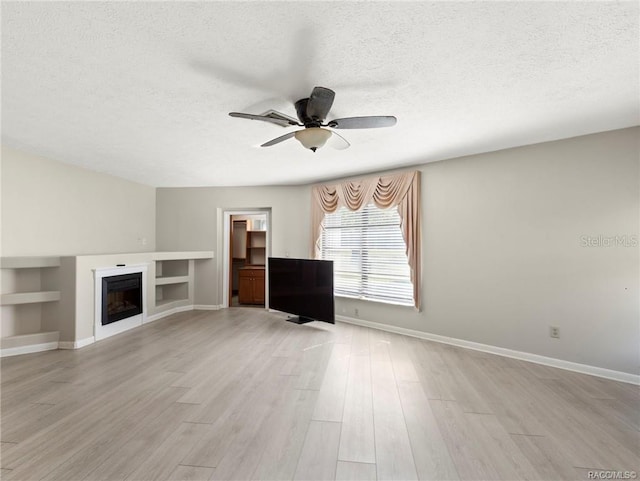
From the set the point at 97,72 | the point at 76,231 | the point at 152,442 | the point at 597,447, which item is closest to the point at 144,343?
the point at 76,231

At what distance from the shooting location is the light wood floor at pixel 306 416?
1750 mm

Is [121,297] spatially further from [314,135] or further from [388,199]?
[388,199]

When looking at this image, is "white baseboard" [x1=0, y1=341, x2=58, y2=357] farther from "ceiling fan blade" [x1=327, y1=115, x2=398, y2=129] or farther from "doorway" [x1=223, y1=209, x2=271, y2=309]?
"ceiling fan blade" [x1=327, y1=115, x2=398, y2=129]

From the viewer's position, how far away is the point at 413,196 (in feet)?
13.9

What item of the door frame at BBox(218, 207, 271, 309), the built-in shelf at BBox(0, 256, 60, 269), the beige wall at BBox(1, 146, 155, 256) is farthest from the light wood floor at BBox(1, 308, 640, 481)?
the door frame at BBox(218, 207, 271, 309)

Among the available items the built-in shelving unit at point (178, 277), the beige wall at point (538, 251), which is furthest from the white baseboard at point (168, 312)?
the beige wall at point (538, 251)

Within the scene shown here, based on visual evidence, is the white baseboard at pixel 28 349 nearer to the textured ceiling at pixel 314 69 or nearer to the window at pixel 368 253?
the textured ceiling at pixel 314 69

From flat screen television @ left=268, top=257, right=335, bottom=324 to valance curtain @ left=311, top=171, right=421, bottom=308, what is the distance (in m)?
0.68

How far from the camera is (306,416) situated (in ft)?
7.38

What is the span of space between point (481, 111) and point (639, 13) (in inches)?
43.5

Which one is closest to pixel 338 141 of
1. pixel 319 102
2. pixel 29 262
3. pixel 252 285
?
pixel 319 102

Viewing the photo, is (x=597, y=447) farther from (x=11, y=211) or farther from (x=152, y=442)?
(x=11, y=211)

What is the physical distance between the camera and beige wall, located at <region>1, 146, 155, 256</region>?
11.8 feet

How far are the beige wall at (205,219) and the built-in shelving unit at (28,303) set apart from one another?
224 centimetres
